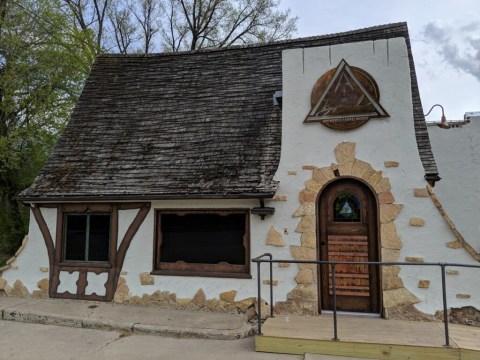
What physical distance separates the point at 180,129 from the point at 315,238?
3.64 metres

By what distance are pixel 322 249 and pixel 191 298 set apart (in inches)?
92.6

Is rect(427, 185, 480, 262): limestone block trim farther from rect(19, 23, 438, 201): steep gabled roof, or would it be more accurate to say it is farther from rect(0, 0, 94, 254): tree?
rect(0, 0, 94, 254): tree

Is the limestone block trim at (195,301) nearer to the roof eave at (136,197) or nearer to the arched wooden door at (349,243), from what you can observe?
the arched wooden door at (349,243)

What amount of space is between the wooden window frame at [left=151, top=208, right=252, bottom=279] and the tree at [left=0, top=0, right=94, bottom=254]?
708cm

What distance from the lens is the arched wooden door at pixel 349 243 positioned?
5734 millimetres

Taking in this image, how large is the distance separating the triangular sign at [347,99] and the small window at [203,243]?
2165 mm

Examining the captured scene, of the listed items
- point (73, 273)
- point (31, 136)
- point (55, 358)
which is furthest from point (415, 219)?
point (31, 136)

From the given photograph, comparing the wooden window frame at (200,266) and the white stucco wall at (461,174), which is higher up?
the white stucco wall at (461,174)

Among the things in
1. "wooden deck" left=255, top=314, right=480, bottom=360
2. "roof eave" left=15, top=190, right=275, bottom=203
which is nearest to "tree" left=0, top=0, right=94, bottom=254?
"roof eave" left=15, top=190, right=275, bottom=203

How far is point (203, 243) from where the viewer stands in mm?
6539

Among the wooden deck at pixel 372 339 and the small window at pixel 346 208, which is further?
the small window at pixel 346 208

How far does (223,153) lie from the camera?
22.7ft

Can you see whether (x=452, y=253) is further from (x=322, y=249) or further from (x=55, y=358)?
(x=55, y=358)

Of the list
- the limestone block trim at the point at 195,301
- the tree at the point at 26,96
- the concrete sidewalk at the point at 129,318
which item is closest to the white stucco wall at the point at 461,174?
the limestone block trim at the point at 195,301
